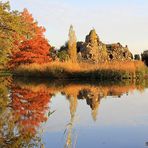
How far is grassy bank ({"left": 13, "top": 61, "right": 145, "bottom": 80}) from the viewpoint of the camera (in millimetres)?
29375

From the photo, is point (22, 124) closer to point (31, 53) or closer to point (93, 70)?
point (93, 70)

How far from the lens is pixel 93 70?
30.0m

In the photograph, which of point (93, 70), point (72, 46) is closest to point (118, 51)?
point (72, 46)

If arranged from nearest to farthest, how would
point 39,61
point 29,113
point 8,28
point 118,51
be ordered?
1. point 29,113
2. point 8,28
3. point 39,61
4. point 118,51

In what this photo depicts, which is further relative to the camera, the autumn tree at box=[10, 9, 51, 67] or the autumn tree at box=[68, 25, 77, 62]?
the autumn tree at box=[68, 25, 77, 62]

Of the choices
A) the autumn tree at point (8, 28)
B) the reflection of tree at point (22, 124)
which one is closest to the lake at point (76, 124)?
the reflection of tree at point (22, 124)

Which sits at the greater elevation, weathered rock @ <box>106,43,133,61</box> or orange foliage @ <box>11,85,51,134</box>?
weathered rock @ <box>106,43,133,61</box>

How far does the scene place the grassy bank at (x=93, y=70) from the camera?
96.4ft

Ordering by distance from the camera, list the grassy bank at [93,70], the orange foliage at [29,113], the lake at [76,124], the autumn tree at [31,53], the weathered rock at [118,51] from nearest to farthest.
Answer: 1. the lake at [76,124]
2. the orange foliage at [29,113]
3. the grassy bank at [93,70]
4. the autumn tree at [31,53]
5. the weathered rock at [118,51]

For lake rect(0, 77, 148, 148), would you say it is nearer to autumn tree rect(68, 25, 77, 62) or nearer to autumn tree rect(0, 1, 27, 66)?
autumn tree rect(0, 1, 27, 66)

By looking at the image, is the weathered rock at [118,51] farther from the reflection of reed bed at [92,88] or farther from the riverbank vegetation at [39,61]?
the reflection of reed bed at [92,88]

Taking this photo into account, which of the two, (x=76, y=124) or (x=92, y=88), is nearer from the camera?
(x=76, y=124)

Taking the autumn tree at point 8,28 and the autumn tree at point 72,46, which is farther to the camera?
the autumn tree at point 72,46

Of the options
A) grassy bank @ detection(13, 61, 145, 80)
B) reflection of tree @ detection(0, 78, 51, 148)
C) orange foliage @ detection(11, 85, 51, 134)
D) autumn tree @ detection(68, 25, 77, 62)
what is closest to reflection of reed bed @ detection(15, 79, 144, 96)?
orange foliage @ detection(11, 85, 51, 134)
